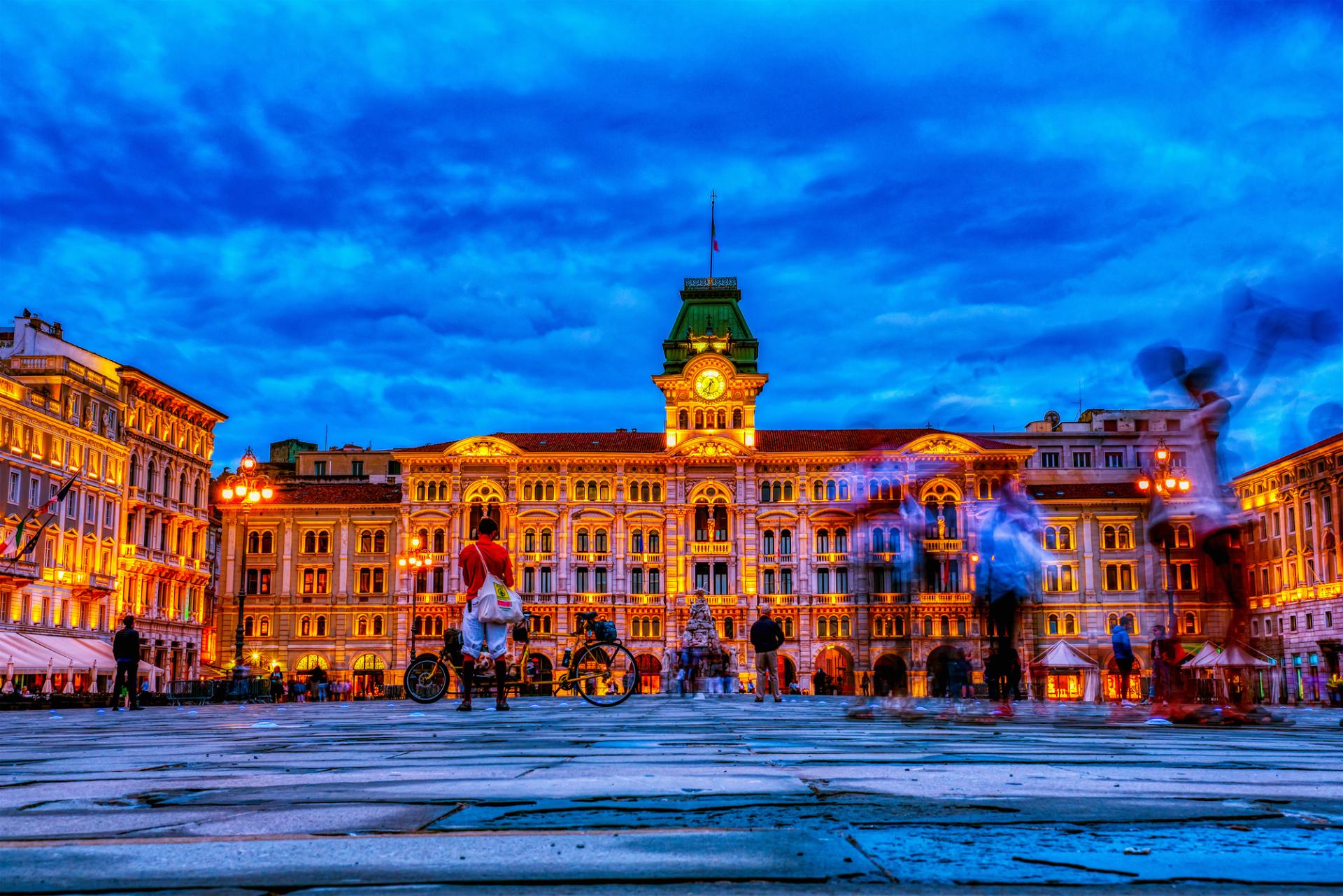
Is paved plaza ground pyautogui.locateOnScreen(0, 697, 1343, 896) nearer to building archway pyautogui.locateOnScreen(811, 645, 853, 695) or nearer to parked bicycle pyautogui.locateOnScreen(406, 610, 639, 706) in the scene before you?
parked bicycle pyautogui.locateOnScreen(406, 610, 639, 706)

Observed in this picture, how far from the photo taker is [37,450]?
166ft

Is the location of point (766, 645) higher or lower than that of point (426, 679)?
higher

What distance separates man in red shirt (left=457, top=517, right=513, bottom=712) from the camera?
12562 mm

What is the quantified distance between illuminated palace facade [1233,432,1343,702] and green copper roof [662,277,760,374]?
2682cm

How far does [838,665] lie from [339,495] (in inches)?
1079

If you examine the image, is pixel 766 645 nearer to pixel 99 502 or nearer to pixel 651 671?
pixel 99 502

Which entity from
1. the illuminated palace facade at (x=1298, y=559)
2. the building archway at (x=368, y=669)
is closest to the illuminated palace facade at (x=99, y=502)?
the building archway at (x=368, y=669)

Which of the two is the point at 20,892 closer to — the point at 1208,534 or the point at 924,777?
the point at 924,777

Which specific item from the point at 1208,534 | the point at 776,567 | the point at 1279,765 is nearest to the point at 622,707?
the point at 1208,534

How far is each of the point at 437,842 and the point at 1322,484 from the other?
67.0m

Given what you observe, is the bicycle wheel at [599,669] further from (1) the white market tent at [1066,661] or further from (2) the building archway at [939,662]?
(2) the building archway at [939,662]

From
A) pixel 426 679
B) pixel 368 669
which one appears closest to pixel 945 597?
pixel 368 669

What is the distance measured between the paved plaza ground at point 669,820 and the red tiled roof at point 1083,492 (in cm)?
6370

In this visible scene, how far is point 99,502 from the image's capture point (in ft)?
179
